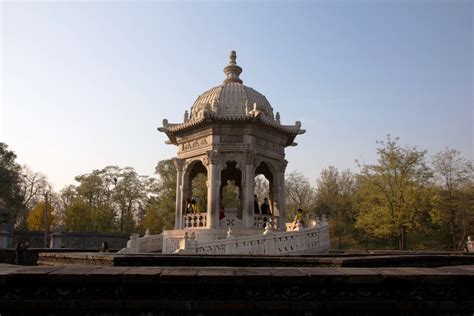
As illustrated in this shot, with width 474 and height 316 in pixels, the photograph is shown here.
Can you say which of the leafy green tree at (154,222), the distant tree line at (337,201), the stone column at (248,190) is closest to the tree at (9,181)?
the distant tree line at (337,201)

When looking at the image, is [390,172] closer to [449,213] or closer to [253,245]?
[449,213]

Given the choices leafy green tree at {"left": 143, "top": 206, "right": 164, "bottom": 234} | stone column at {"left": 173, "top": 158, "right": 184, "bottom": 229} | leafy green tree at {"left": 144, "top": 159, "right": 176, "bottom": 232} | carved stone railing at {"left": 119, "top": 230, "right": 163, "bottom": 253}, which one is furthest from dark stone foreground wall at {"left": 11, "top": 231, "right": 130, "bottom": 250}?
stone column at {"left": 173, "top": 158, "right": 184, "bottom": 229}

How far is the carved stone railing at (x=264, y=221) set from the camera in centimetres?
1703

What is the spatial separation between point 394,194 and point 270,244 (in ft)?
71.4

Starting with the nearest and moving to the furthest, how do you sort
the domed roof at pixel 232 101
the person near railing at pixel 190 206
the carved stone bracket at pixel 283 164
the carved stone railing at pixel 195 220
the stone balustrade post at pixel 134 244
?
the stone balustrade post at pixel 134 244 → the carved stone railing at pixel 195 220 → the domed roof at pixel 232 101 → the person near railing at pixel 190 206 → the carved stone bracket at pixel 283 164

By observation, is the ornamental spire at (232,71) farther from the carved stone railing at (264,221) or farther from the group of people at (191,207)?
the carved stone railing at (264,221)

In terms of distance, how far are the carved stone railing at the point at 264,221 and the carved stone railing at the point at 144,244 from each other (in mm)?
4596

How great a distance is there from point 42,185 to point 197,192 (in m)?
27.7

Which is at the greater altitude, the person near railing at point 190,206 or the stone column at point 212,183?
the stone column at point 212,183

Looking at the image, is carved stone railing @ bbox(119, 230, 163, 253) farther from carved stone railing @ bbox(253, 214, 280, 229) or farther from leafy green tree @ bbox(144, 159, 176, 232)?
leafy green tree @ bbox(144, 159, 176, 232)
